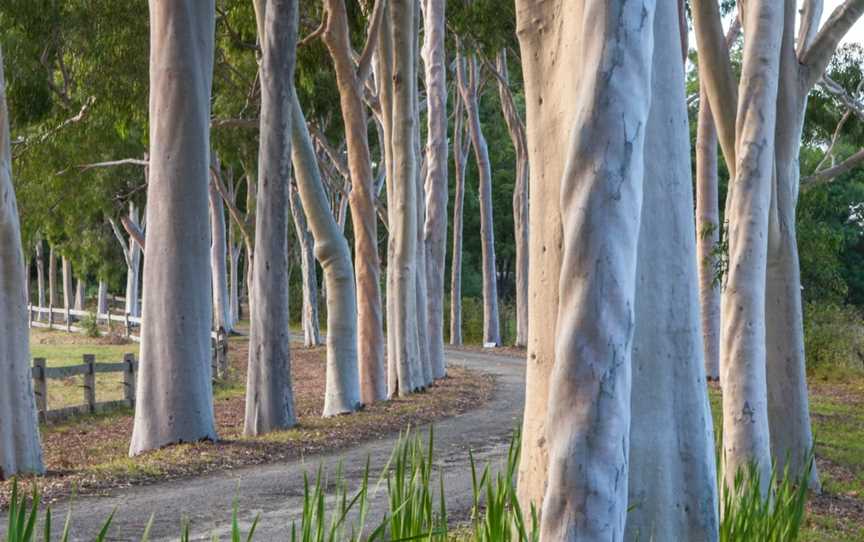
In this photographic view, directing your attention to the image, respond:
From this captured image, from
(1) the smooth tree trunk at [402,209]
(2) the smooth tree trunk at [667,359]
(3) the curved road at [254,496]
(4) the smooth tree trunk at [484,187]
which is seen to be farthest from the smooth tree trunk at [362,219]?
(2) the smooth tree trunk at [667,359]

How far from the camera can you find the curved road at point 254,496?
777 centimetres

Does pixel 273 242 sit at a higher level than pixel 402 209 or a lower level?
lower

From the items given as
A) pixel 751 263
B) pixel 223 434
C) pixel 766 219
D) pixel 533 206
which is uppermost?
pixel 766 219

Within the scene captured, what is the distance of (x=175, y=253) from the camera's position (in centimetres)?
1223

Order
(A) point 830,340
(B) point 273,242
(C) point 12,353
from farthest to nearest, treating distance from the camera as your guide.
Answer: (A) point 830,340 → (B) point 273,242 → (C) point 12,353

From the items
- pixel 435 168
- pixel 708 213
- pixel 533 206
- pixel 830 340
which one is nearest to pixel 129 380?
pixel 435 168

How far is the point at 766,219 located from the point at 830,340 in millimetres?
16086

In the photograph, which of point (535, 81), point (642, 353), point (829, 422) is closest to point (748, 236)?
point (642, 353)

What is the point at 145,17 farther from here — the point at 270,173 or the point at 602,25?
the point at 602,25

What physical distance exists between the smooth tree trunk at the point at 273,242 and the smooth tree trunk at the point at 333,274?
1655 millimetres

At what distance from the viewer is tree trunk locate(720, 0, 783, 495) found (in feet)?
28.0

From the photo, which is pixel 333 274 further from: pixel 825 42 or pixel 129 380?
pixel 825 42

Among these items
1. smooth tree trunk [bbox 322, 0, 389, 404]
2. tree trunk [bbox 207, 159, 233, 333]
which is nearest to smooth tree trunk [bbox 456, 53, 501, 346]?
tree trunk [bbox 207, 159, 233, 333]

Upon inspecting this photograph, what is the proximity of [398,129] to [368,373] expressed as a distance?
353 centimetres
